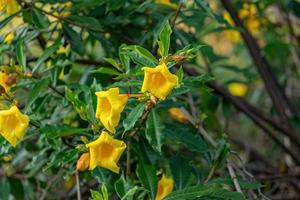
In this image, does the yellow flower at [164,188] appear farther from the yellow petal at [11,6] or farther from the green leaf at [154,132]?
the yellow petal at [11,6]

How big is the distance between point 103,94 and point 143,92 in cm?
9

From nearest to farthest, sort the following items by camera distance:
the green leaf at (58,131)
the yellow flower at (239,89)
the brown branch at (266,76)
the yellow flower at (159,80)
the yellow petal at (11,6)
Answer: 1. the yellow flower at (159,80)
2. the green leaf at (58,131)
3. the yellow petal at (11,6)
4. the brown branch at (266,76)
5. the yellow flower at (239,89)

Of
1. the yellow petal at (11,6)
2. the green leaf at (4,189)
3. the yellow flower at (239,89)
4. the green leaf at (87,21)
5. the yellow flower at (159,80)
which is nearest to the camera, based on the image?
the yellow flower at (159,80)

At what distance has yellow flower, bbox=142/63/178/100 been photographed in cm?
114

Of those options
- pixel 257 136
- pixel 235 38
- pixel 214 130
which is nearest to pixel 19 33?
pixel 214 130

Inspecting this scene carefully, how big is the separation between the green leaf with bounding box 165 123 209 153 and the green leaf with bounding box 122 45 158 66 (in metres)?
0.30

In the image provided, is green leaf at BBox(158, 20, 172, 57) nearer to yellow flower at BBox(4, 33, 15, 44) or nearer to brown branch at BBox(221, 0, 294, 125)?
yellow flower at BBox(4, 33, 15, 44)

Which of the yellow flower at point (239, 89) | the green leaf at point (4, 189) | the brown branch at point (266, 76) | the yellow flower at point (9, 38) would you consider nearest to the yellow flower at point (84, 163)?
the yellow flower at point (9, 38)

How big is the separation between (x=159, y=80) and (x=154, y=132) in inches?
8.3

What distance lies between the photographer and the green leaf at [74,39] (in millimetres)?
1683

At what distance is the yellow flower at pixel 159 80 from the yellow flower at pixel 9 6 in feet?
1.57

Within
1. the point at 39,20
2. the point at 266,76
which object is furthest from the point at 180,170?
the point at 266,76

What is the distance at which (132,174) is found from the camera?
176cm

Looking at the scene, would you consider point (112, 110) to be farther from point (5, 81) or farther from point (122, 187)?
point (5, 81)
